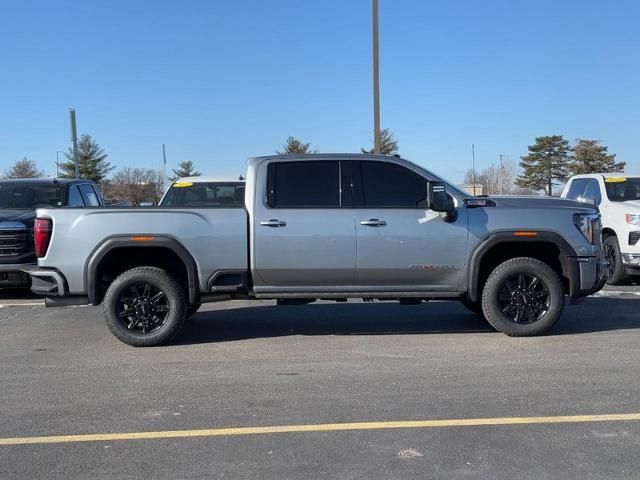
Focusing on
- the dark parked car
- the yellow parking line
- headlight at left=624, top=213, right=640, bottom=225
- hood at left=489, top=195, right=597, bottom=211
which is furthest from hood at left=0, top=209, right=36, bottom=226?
headlight at left=624, top=213, right=640, bottom=225

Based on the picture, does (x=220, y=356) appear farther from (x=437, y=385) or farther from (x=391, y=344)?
→ (x=437, y=385)

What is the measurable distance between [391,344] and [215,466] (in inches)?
133

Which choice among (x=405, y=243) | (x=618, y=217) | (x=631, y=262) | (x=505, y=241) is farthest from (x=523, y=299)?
(x=618, y=217)

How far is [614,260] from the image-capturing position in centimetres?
1104

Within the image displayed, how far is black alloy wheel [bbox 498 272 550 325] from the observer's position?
700 cm

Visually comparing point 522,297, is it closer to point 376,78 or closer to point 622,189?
point 622,189

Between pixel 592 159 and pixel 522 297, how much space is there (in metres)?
43.8

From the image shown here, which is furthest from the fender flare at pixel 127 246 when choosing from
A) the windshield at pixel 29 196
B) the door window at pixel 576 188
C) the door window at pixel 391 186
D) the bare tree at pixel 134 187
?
the bare tree at pixel 134 187

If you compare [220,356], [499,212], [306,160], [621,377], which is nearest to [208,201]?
[306,160]

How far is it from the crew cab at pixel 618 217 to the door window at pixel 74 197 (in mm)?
9074

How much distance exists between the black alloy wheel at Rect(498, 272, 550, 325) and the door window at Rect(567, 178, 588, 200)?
6241 millimetres

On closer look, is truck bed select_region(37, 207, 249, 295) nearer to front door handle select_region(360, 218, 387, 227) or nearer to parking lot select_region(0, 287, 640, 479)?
parking lot select_region(0, 287, 640, 479)

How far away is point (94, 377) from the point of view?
5758 millimetres

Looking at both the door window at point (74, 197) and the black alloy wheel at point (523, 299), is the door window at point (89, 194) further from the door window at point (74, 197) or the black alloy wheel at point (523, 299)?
the black alloy wheel at point (523, 299)
